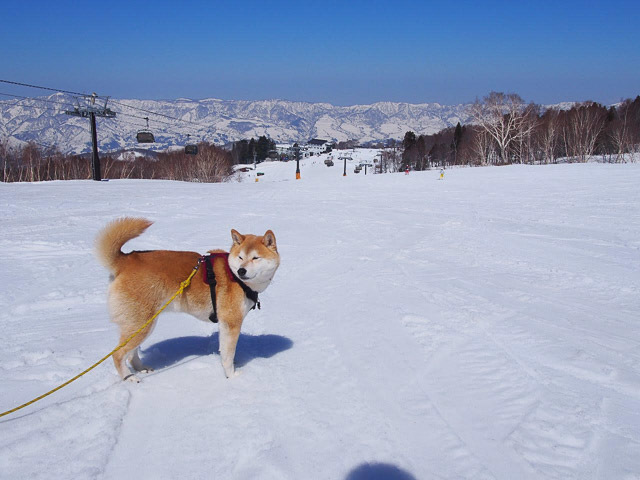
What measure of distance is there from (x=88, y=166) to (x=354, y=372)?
52415 mm

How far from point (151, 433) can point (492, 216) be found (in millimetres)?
15376

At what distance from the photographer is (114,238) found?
371 cm

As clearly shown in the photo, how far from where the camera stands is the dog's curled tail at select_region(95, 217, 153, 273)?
369 cm

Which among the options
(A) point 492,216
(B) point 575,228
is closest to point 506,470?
(B) point 575,228

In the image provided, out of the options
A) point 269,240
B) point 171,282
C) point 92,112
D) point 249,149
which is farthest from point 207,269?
point 249,149

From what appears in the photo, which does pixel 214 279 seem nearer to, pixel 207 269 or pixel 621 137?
pixel 207 269

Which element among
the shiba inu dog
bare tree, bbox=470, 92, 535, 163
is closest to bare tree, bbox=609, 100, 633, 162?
bare tree, bbox=470, 92, 535, 163

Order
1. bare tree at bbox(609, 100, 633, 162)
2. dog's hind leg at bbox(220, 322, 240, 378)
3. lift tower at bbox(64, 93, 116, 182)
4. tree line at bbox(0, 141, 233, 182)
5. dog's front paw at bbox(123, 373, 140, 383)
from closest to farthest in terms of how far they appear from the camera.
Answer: dog's front paw at bbox(123, 373, 140, 383)
dog's hind leg at bbox(220, 322, 240, 378)
lift tower at bbox(64, 93, 116, 182)
tree line at bbox(0, 141, 233, 182)
bare tree at bbox(609, 100, 633, 162)

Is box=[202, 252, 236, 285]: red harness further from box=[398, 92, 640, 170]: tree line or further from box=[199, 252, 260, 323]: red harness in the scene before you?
box=[398, 92, 640, 170]: tree line

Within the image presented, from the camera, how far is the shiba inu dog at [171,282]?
12.3 feet

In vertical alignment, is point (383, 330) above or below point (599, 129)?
below

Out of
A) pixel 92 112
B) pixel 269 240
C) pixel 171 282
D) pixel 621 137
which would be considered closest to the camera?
pixel 171 282

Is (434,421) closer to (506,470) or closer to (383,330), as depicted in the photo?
(506,470)

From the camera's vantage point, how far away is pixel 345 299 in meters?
6.79
